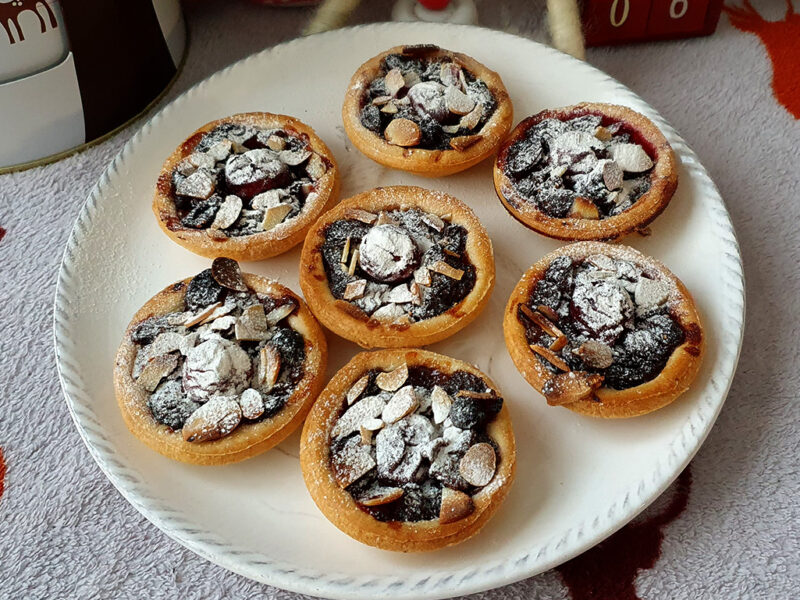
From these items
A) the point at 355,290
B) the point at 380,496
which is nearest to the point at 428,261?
the point at 355,290

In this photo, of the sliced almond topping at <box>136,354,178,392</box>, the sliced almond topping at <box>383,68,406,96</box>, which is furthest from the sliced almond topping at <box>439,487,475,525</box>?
the sliced almond topping at <box>383,68,406,96</box>

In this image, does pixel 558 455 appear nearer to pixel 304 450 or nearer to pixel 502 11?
pixel 304 450

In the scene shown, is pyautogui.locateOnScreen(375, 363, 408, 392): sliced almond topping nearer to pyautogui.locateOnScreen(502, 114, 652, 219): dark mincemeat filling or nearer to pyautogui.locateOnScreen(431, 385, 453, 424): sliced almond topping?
pyautogui.locateOnScreen(431, 385, 453, 424): sliced almond topping

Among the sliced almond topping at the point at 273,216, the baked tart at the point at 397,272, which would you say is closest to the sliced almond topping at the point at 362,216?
the baked tart at the point at 397,272

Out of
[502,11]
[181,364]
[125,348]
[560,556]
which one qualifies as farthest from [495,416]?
[502,11]

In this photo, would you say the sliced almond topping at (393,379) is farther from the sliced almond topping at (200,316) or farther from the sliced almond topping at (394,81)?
the sliced almond topping at (394,81)

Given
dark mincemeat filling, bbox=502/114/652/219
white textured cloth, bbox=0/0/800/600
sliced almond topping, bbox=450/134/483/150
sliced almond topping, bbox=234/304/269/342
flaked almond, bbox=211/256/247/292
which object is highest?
sliced almond topping, bbox=450/134/483/150

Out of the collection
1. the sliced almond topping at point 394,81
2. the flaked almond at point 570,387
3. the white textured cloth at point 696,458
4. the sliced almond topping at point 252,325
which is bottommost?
the white textured cloth at point 696,458
